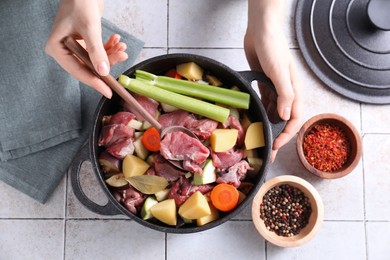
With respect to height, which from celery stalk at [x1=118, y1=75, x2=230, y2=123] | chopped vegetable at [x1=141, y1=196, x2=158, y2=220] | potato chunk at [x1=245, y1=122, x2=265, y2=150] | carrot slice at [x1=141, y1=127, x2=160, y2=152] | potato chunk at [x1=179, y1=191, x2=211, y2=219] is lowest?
chopped vegetable at [x1=141, y1=196, x2=158, y2=220]

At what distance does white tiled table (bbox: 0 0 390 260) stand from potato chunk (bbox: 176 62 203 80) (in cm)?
29

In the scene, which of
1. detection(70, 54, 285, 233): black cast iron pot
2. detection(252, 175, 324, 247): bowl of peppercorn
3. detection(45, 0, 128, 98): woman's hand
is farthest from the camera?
detection(252, 175, 324, 247): bowl of peppercorn

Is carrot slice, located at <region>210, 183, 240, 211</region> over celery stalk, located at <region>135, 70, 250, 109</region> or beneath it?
beneath

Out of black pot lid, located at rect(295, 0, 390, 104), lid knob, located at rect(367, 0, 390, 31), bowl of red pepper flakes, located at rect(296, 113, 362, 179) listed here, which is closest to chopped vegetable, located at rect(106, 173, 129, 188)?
bowl of red pepper flakes, located at rect(296, 113, 362, 179)

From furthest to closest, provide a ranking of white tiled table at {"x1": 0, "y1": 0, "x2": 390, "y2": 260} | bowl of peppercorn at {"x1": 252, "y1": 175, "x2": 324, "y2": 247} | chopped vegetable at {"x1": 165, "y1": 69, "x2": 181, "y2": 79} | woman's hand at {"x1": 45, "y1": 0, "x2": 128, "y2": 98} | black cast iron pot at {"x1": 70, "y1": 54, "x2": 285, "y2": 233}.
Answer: white tiled table at {"x1": 0, "y1": 0, "x2": 390, "y2": 260} → bowl of peppercorn at {"x1": 252, "y1": 175, "x2": 324, "y2": 247} → chopped vegetable at {"x1": 165, "y1": 69, "x2": 181, "y2": 79} → black cast iron pot at {"x1": 70, "y1": 54, "x2": 285, "y2": 233} → woman's hand at {"x1": 45, "y1": 0, "x2": 128, "y2": 98}

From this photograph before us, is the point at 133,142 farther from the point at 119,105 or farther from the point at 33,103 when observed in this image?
the point at 33,103

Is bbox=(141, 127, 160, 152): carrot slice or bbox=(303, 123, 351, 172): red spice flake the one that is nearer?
bbox=(141, 127, 160, 152): carrot slice

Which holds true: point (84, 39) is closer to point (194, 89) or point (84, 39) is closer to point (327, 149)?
point (194, 89)

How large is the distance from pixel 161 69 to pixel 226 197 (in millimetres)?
392

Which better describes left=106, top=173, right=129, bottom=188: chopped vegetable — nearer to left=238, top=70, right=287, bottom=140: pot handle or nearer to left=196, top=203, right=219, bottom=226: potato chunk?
left=196, top=203, right=219, bottom=226: potato chunk

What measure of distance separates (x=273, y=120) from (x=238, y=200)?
274 mm

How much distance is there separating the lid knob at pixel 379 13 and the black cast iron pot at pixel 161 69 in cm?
46

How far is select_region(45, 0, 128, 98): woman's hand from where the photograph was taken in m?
1.07

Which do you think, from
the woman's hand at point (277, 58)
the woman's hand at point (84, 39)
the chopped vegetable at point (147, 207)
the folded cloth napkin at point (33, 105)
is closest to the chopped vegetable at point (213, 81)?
the woman's hand at point (277, 58)
